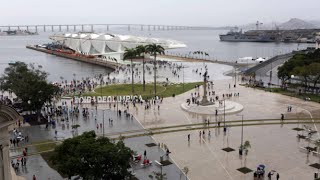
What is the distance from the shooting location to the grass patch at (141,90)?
54.8 metres

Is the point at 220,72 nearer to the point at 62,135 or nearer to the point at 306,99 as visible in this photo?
the point at 306,99

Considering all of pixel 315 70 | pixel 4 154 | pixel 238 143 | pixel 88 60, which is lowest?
pixel 238 143

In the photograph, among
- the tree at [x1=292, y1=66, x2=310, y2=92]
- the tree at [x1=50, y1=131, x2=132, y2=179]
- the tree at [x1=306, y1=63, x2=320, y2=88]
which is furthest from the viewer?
the tree at [x1=292, y1=66, x2=310, y2=92]

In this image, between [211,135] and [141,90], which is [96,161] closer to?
[211,135]

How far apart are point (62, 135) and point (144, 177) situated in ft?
41.9

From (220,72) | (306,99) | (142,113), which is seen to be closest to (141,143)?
(142,113)

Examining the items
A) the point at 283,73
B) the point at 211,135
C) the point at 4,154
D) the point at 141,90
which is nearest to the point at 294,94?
the point at 283,73

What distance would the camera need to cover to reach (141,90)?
58.2 m

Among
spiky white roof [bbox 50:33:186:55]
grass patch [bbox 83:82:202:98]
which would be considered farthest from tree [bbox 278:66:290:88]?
spiky white roof [bbox 50:33:186:55]

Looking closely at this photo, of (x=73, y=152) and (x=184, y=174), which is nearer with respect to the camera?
(x=73, y=152)

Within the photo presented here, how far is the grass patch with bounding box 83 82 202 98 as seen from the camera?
54.8 metres

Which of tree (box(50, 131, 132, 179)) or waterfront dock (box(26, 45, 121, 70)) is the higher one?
tree (box(50, 131, 132, 179))

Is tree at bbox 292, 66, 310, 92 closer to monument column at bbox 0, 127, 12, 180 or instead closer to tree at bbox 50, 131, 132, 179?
tree at bbox 50, 131, 132, 179

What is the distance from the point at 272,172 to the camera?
83.8 ft
